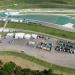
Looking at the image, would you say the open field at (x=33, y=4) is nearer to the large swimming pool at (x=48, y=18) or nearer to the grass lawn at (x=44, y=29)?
the large swimming pool at (x=48, y=18)

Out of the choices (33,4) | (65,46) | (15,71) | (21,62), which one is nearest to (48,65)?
(21,62)

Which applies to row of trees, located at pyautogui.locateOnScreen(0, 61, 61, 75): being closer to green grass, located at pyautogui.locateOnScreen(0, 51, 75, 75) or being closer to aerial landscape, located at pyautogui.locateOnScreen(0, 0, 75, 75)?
aerial landscape, located at pyautogui.locateOnScreen(0, 0, 75, 75)

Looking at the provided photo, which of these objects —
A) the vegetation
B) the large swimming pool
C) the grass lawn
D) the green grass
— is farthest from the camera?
the large swimming pool

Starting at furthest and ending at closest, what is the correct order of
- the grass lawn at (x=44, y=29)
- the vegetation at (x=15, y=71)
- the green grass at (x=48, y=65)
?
the grass lawn at (x=44, y=29), the green grass at (x=48, y=65), the vegetation at (x=15, y=71)

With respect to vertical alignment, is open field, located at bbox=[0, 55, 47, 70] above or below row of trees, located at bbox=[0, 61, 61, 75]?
below

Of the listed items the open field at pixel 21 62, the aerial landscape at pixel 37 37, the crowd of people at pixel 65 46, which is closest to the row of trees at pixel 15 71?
the aerial landscape at pixel 37 37

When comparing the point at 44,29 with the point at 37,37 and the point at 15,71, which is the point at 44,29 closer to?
the point at 37,37

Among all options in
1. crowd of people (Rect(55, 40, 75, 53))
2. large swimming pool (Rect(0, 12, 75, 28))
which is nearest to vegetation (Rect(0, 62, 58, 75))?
crowd of people (Rect(55, 40, 75, 53))

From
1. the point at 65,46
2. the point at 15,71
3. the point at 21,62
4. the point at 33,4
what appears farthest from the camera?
the point at 33,4

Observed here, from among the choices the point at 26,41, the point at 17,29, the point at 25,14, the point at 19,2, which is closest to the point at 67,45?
the point at 26,41
